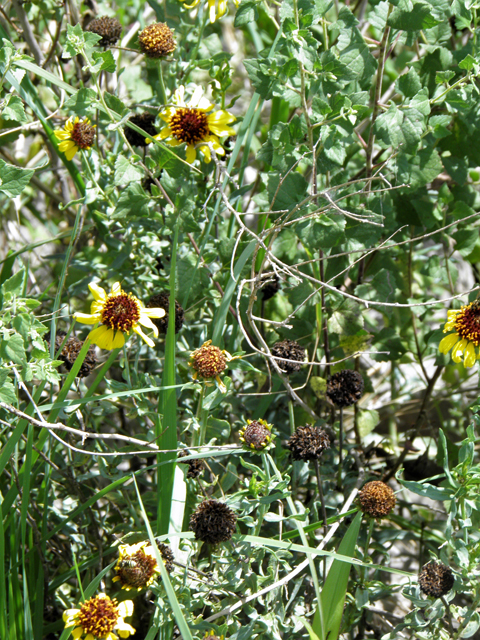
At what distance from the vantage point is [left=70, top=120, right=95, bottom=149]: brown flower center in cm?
126

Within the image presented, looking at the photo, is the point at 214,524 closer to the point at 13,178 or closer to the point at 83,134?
the point at 13,178

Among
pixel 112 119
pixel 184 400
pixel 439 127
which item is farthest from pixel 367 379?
pixel 112 119

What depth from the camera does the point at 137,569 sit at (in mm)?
981

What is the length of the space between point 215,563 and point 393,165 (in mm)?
799

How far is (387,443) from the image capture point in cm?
158

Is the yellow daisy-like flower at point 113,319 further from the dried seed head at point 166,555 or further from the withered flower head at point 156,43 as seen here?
the withered flower head at point 156,43

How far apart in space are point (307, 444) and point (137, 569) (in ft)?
1.13

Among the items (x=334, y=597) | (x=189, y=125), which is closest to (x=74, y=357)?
(x=189, y=125)

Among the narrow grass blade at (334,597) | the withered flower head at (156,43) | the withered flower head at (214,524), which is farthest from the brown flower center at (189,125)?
the narrow grass blade at (334,597)

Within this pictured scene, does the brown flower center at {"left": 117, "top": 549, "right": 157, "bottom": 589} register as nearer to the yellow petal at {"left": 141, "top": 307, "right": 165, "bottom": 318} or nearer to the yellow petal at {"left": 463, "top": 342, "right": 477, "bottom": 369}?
the yellow petal at {"left": 141, "top": 307, "right": 165, "bottom": 318}

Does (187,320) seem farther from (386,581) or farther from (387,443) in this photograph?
(386,581)

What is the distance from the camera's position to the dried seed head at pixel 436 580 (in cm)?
103

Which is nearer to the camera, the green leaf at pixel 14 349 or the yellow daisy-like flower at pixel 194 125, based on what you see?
the green leaf at pixel 14 349

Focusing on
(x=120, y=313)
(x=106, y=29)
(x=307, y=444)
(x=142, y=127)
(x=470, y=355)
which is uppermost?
(x=106, y=29)
